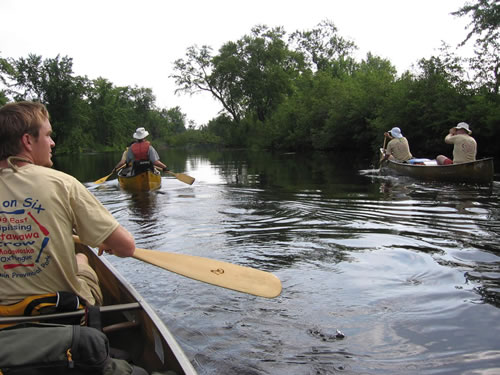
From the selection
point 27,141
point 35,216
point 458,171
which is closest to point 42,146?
point 27,141

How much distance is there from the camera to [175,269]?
297 cm

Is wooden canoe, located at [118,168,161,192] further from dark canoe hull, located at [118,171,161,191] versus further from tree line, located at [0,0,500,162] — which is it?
tree line, located at [0,0,500,162]

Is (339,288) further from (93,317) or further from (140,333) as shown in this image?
(93,317)

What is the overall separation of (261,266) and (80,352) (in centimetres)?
331

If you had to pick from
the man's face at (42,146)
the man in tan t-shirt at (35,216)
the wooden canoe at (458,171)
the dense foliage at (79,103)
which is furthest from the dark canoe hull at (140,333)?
the dense foliage at (79,103)

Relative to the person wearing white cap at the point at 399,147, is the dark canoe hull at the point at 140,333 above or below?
below

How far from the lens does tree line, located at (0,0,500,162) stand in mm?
19406

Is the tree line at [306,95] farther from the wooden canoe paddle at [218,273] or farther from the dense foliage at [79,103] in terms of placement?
the wooden canoe paddle at [218,273]

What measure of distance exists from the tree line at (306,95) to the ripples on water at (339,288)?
13093 millimetres

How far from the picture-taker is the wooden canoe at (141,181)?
11.5m

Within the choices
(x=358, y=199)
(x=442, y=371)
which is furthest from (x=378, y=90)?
(x=442, y=371)

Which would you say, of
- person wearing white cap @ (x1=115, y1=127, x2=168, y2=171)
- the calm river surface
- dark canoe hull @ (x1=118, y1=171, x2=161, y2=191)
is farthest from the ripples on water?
person wearing white cap @ (x1=115, y1=127, x2=168, y2=171)

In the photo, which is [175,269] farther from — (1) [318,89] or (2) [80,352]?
(1) [318,89]

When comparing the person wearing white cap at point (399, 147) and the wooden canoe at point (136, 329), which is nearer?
the wooden canoe at point (136, 329)
